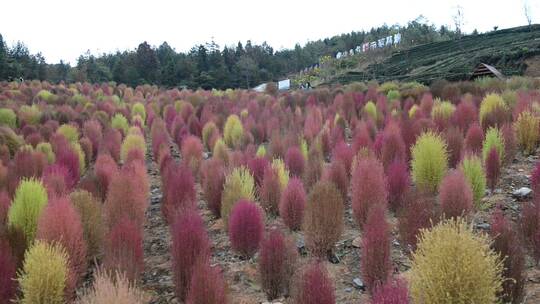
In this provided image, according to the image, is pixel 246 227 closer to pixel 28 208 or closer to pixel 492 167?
pixel 28 208

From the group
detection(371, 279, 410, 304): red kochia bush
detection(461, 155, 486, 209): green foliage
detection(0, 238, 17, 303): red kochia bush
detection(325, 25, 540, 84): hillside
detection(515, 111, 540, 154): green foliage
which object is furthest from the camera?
detection(325, 25, 540, 84): hillside

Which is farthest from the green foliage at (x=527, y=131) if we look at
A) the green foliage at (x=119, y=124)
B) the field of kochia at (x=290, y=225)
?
the green foliage at (x=119, y=124)

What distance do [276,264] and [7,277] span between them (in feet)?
5.55

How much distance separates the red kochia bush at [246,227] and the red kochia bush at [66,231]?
111cm

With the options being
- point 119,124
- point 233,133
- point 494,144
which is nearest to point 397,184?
point 494,144

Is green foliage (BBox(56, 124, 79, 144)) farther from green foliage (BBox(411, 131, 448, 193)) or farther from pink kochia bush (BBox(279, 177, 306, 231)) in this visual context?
green foliage (BBox(411, 131, 448, 193))

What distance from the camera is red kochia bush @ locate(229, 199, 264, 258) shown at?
354cm

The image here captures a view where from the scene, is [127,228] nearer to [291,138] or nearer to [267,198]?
[267,198]

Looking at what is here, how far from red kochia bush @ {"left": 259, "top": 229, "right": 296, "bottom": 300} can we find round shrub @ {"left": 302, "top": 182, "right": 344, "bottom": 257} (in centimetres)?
49

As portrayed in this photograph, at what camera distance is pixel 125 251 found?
9.83ft

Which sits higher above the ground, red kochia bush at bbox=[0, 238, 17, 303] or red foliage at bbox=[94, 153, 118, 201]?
red foliage at bbox=[94, 153, 118, 201]

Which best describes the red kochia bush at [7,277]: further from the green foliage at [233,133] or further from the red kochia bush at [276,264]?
the green foliage at [233,133]

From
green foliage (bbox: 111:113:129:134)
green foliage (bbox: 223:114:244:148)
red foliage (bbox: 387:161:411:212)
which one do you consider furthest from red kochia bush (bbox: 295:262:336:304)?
green foliage (bbox: 111:113:129:134)

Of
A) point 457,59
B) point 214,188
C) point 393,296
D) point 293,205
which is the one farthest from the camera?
point 457,59
